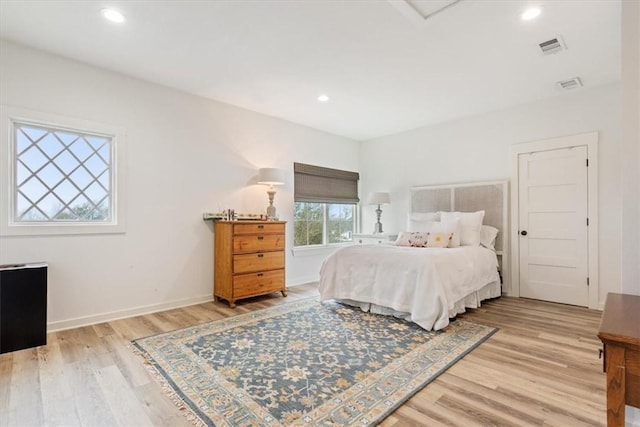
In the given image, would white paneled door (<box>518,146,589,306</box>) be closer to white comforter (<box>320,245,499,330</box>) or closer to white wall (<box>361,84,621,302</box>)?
white wall (<box>361,84,621,302</box>)

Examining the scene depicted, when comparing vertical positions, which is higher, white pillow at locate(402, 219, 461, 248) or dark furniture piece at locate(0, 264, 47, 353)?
white pillow at locate(402, 219, 461, 248)

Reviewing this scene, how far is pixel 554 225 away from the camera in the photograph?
148 inches

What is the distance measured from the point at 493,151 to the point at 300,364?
3.77 metres

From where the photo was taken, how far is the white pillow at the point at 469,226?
393cm

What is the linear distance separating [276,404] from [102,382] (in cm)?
111

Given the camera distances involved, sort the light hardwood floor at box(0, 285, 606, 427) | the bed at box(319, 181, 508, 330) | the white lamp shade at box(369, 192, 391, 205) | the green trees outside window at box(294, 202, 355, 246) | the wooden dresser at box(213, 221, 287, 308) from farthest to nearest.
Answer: the white lamp shade at box(369, 192, 391, 205), the green trees outside window at box(294, 202, 355, 246), the wooden dresser at box(213, 221, 287, 308), the bed at box(319, 181, 508, 330), the light hardwood floor at box(0, 285, 606, 427)

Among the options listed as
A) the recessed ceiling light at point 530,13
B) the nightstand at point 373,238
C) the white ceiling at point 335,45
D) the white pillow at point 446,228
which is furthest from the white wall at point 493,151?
Result: the recessed ceiling light at point 530,13

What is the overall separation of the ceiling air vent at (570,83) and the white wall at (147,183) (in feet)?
11.4

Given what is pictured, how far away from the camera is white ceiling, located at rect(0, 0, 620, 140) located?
2.20m

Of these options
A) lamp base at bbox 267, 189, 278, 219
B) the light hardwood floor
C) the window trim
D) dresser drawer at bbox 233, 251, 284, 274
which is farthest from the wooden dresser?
the window trim

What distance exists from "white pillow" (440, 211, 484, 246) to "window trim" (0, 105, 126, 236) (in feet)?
12.4

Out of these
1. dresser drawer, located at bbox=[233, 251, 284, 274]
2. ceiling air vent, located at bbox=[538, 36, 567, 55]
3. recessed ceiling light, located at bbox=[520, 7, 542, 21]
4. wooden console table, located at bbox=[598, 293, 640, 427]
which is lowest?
dresser drawer, located at bbox=[233, 251, 284, 274]

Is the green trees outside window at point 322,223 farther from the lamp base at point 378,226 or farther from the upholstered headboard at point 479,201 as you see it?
the upholstered headboard at point 479,201

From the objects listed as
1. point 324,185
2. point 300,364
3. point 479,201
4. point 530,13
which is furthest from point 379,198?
point 300,364
